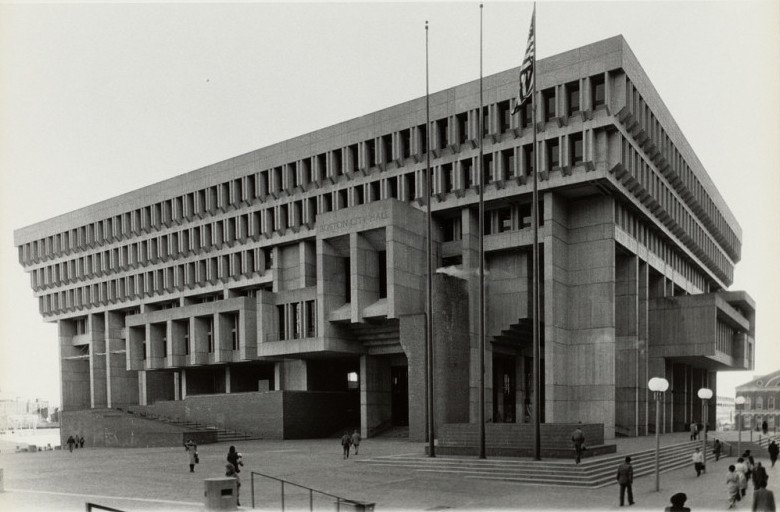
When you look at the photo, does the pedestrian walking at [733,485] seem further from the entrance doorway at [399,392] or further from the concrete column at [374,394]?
the entrance doorway at [399,392]

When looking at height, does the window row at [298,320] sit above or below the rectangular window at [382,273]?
below

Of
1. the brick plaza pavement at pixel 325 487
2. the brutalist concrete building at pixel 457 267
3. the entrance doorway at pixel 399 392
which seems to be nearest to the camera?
the brick plaza pavement at pixel 325 487

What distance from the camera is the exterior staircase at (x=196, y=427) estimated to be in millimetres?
54531

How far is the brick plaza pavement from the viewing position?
22406 millimetres

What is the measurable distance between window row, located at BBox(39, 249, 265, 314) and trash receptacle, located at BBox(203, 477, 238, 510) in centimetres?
4668

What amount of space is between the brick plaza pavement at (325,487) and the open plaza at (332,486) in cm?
3

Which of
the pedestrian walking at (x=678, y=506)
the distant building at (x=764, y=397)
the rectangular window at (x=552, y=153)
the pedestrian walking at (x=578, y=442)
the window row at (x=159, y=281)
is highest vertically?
the rectangular window at (x=552, y=153)

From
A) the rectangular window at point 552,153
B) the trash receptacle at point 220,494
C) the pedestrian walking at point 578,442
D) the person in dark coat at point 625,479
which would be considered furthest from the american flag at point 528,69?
the trash receptacle at point 220,494

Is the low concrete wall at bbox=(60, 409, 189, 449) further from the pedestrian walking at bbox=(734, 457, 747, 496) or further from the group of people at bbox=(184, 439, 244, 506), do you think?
the pedestrian walking at bbox=(734, 457, 747, 496)

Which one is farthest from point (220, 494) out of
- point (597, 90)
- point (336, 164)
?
point (336, 164)

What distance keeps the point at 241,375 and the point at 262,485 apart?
45.7 metres

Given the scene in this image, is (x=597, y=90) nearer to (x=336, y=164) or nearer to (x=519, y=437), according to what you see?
(x=336, y=164)

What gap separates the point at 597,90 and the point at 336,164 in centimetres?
2135

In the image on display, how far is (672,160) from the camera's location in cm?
5722
